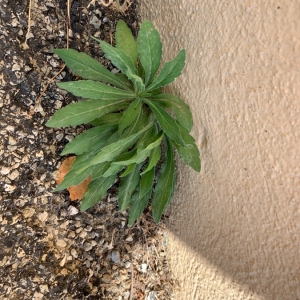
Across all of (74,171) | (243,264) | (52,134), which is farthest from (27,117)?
(243,264)

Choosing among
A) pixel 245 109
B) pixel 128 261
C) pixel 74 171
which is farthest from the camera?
pixel 128 261

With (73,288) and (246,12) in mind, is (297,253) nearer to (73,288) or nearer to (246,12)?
(246,12)

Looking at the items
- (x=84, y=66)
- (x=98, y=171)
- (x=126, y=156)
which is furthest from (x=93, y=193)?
(x=84, y=66)

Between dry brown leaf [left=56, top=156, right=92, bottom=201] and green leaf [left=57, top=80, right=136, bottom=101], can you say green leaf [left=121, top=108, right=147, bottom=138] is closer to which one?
green leaf [left=57, top=80, right=136, bottom=101]

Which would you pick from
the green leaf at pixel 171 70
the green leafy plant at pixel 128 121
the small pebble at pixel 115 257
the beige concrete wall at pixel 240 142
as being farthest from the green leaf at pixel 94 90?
the small pebble at pixel 115 257

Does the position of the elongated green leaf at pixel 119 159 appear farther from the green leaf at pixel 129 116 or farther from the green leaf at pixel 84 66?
the green leaf at pixel 84 66

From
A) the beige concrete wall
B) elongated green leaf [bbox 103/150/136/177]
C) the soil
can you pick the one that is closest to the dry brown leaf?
the soil

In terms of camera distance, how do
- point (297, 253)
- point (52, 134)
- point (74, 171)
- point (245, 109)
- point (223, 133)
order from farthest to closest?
point (52, 134), point (74, 171), point (223, 133), point (245, 109), point (297, 253)
